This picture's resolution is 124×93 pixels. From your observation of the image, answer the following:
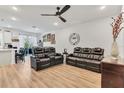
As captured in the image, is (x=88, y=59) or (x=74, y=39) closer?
(x=88, y=59)

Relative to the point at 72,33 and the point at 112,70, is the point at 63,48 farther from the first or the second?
the point at 112,70

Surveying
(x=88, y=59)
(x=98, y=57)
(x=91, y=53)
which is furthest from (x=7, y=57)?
(x=98, y=57)

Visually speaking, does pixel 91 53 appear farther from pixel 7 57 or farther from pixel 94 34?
pixel 7 57

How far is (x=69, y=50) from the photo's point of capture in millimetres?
7203

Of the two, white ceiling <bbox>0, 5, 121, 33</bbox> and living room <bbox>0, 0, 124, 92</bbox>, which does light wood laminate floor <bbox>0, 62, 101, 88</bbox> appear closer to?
living room <bbox>0, 0, 124, 92</bbox>

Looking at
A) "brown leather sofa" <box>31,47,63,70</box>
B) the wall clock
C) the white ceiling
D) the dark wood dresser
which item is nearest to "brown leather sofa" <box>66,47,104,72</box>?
"brown leather sofa" <box>31,47,63,70</box>

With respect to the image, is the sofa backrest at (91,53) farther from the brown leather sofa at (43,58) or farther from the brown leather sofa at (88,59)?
the brown leather sofa at (43,58)

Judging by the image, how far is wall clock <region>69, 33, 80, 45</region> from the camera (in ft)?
21.4

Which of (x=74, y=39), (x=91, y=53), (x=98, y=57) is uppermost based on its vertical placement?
(x=74, y=39)

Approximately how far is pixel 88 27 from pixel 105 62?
14.3 feet

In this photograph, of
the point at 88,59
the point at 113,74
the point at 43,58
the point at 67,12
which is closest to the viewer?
the point at 113,74

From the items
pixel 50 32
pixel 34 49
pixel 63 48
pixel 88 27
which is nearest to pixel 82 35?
pixel 88 27

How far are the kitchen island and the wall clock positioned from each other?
3831 mm

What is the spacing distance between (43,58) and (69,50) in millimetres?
2517
